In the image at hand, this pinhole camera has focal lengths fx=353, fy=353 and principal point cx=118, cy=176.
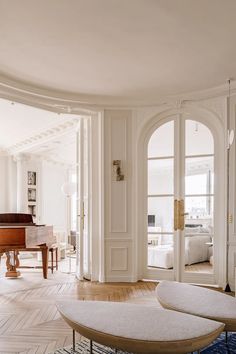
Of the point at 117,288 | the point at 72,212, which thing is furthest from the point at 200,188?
the point at 72,212

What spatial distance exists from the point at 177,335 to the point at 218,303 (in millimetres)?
744

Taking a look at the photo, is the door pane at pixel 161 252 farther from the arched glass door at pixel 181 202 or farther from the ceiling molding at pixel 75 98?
the ceiling molding at pixel 75 98

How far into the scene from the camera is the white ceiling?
290 centimetres

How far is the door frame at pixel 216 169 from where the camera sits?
15.8 ft

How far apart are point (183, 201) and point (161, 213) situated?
1.29 feet

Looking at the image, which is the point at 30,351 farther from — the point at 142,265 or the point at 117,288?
the point at 142,265

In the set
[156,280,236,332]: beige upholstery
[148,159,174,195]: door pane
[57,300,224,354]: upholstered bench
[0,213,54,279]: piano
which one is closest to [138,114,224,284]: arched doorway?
[148,159,174,195]: door pane

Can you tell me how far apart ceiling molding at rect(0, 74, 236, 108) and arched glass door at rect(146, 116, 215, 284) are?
371 mm

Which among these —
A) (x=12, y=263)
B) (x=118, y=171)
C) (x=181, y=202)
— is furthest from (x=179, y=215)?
(x=12, y=263)

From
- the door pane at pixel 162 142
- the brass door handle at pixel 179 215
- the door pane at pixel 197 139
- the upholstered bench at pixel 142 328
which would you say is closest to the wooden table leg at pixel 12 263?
the brass door handle at pixel 179 215

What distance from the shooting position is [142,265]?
5391mm

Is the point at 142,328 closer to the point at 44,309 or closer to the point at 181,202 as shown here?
the point at 44,309

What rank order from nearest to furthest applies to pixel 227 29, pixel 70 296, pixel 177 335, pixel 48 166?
pixel 177 335
pixel 227 29
pixel 70 296
pixel 48 166

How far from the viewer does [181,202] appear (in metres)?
5.15
